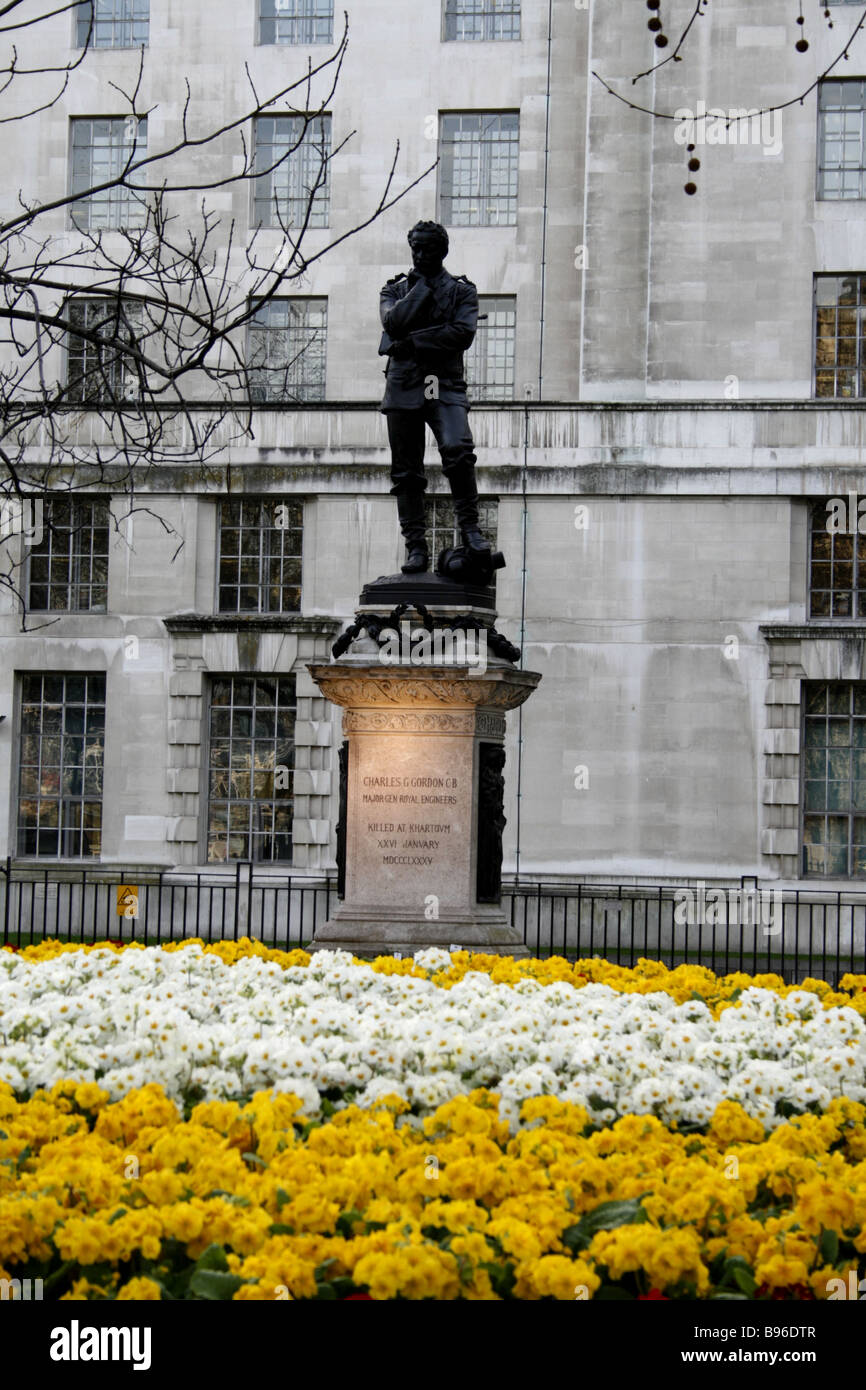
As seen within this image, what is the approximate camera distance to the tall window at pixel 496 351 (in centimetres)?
3412

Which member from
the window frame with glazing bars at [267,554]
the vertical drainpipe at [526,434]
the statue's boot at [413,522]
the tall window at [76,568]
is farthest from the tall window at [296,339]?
the statue's boot at [413,522]

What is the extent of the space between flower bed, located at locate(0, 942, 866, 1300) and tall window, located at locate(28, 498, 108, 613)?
24946mm

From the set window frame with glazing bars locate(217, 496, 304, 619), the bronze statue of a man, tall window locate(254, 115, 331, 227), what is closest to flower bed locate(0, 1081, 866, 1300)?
the bronze statue of a man

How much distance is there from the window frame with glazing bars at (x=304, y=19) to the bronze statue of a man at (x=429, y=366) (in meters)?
21.3

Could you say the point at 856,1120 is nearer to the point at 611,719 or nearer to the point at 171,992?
the point at 171,992

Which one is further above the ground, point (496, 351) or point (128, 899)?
point (496, 351)

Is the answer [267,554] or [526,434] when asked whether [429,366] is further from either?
[267,554]

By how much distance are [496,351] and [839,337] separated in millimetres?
6228

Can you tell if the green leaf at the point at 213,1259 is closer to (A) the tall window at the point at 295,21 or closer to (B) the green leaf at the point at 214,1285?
(B) the green leaf at the point at 214,1285

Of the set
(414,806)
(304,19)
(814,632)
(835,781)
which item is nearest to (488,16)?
(304,19)

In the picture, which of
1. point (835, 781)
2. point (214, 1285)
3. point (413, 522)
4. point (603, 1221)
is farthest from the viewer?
point (835, 781)

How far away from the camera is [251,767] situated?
1316 inches

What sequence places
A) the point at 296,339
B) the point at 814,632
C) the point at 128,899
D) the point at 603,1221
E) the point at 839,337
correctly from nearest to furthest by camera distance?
1. the point at 603,1221
2. the point at 128,899
3. the point at 814,632
4. the point at 839,337
5. the point at 296,339
